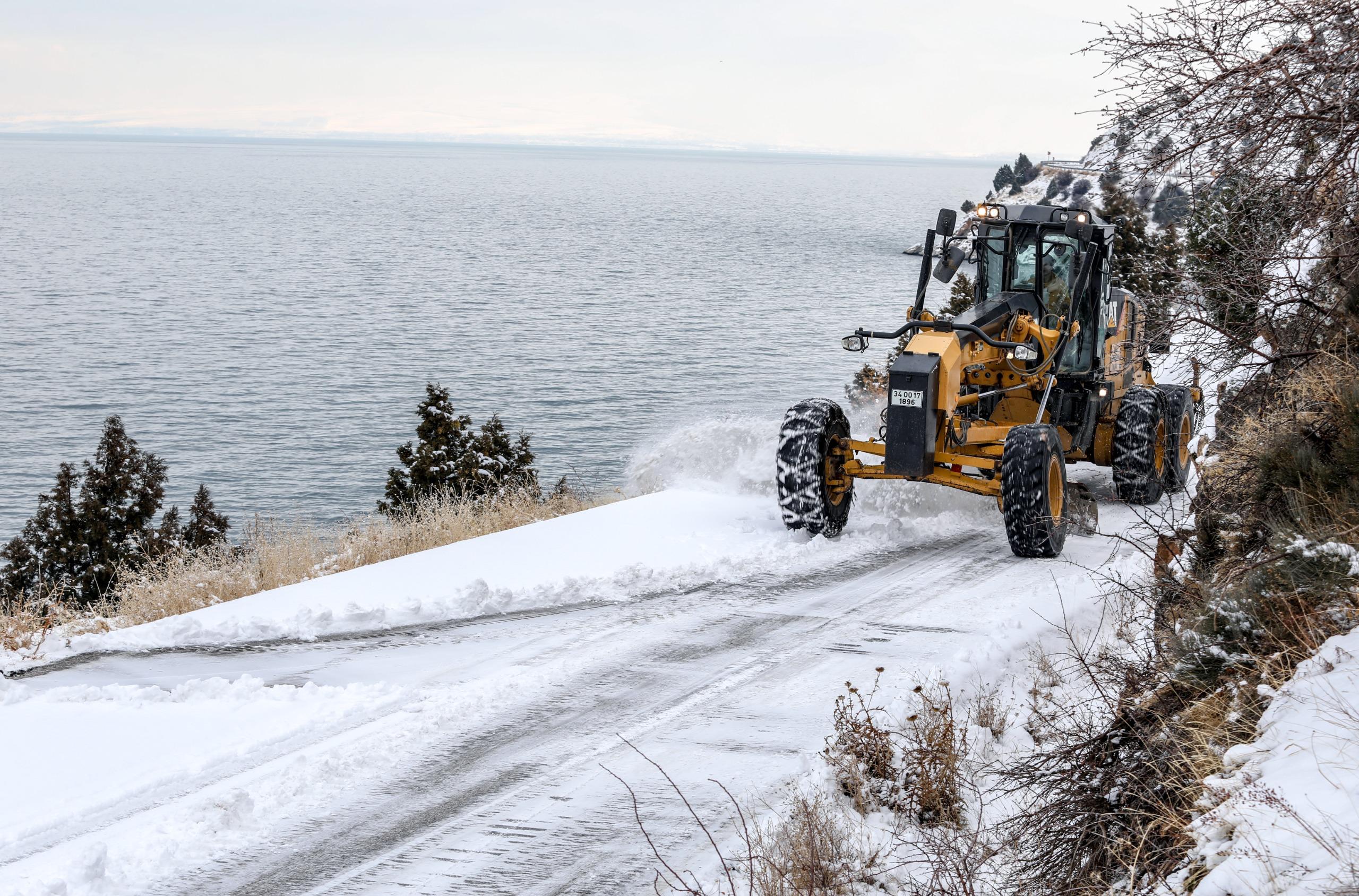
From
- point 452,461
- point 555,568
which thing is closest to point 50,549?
point 452,461

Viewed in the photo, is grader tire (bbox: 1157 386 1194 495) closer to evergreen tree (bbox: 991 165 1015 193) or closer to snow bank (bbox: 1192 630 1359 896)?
snow bank (bbox: 1192 630 1359 896)

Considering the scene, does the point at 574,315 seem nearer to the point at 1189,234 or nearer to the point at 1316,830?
the point at 1189,234

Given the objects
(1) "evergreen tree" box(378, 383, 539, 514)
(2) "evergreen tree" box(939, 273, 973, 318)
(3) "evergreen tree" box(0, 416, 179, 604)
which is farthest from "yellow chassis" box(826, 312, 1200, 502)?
(2) "evergreen tree" box(939, 273, 973, 318)

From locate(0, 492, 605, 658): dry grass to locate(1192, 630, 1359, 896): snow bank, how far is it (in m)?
7.47

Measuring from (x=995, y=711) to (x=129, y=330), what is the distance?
52204 millimetres

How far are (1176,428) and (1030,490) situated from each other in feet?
13.1

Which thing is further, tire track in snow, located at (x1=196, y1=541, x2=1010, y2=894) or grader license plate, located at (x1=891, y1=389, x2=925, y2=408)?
grader license plate, located at (x1=891, y1=389, x2=925, y2=408)

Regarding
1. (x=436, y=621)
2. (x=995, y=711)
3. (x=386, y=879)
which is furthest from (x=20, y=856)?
(x=995, y=711)

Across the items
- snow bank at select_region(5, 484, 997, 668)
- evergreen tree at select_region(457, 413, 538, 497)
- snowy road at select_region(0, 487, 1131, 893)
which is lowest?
evergreen tree at select_region(457, 413, 538, 497)

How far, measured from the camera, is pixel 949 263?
37.4 feet

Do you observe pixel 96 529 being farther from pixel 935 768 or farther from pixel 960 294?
pixel 960 294

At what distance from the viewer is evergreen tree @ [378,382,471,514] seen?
22.3 meters

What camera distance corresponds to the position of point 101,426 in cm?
3456

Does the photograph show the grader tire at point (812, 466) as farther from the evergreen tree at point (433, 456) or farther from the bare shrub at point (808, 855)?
the evergreen tree at point (433, 456)
